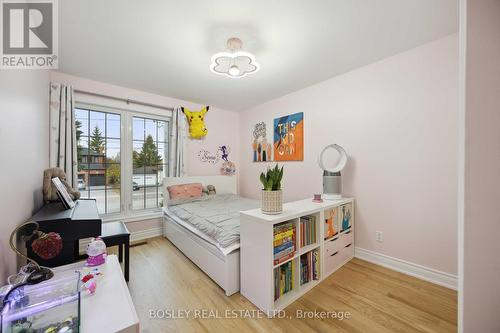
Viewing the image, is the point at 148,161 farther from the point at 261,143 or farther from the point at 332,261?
the point at 332,261

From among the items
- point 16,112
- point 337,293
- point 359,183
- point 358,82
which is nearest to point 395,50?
point 358,82

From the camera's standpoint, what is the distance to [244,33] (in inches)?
67.6

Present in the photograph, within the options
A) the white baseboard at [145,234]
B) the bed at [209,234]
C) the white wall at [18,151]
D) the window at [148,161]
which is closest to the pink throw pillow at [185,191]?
the bed at [209,234]

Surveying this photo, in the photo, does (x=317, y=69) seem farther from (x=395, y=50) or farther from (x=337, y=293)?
(x=337, y=293)

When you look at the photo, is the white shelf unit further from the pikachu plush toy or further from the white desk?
the pikachu plush toy

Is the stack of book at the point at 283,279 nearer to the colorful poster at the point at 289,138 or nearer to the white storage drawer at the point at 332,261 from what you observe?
the white storage drawer at the point at 332,261

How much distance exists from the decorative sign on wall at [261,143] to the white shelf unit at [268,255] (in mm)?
1663

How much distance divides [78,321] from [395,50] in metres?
3.02

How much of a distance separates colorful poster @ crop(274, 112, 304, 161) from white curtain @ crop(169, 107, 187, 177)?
1.61 meters

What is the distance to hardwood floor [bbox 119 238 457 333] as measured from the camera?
1.33 metres

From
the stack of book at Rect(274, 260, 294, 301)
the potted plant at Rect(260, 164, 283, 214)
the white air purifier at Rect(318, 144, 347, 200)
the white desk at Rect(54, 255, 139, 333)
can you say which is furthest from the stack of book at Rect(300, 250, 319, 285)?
the white desk at Rect(54, 255, 139, 333)

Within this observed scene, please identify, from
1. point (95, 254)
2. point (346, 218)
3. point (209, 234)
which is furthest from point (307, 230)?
point (95, 254)

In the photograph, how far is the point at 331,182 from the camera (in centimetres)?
223

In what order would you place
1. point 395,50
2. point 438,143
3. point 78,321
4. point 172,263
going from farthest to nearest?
point 172,263 → point 395,50 → point 438,143 → point 78,321
